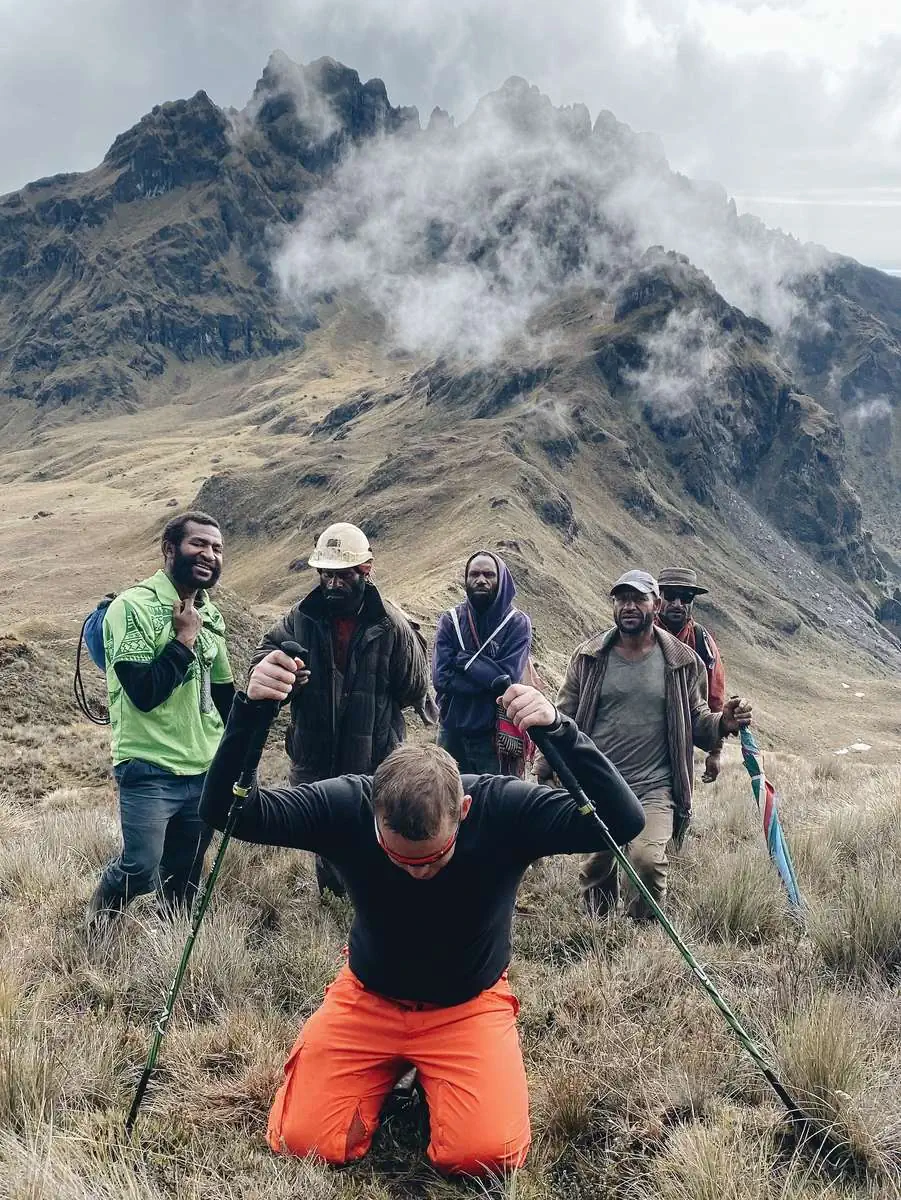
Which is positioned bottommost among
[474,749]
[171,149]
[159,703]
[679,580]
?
[474,749]

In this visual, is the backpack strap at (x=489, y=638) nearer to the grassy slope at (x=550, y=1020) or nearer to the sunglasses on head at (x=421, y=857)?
the grassy slope at (x=550, y=1020)

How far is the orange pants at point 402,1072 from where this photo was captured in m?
2.80

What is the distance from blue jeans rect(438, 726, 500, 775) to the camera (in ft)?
19.4

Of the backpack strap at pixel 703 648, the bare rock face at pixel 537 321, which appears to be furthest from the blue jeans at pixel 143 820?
the bare rock face at pixel 537 321

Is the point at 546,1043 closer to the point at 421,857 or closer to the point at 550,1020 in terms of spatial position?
the point at 550,1020

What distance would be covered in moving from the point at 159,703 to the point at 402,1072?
218 centimetres

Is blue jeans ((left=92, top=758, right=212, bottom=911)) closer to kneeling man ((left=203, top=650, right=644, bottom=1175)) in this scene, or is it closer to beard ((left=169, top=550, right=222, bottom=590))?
beard ((left=169, top=550, right=222, bottom=590))

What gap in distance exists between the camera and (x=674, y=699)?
518 centimetres

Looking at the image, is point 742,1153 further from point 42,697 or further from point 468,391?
point 468,391

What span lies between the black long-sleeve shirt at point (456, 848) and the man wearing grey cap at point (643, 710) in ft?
6.90

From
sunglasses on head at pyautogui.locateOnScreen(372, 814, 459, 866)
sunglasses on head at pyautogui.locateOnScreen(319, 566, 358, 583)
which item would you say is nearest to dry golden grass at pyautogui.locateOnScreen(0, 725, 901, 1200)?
sunglasses on head at pyautogui.locateOnScreen(372, 814, 459, 866)

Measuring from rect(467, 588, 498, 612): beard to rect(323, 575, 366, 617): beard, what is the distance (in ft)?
4.06

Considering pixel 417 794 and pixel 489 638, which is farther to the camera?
pixel 489 638

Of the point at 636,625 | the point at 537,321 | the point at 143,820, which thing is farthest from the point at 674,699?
the point at 537,321
